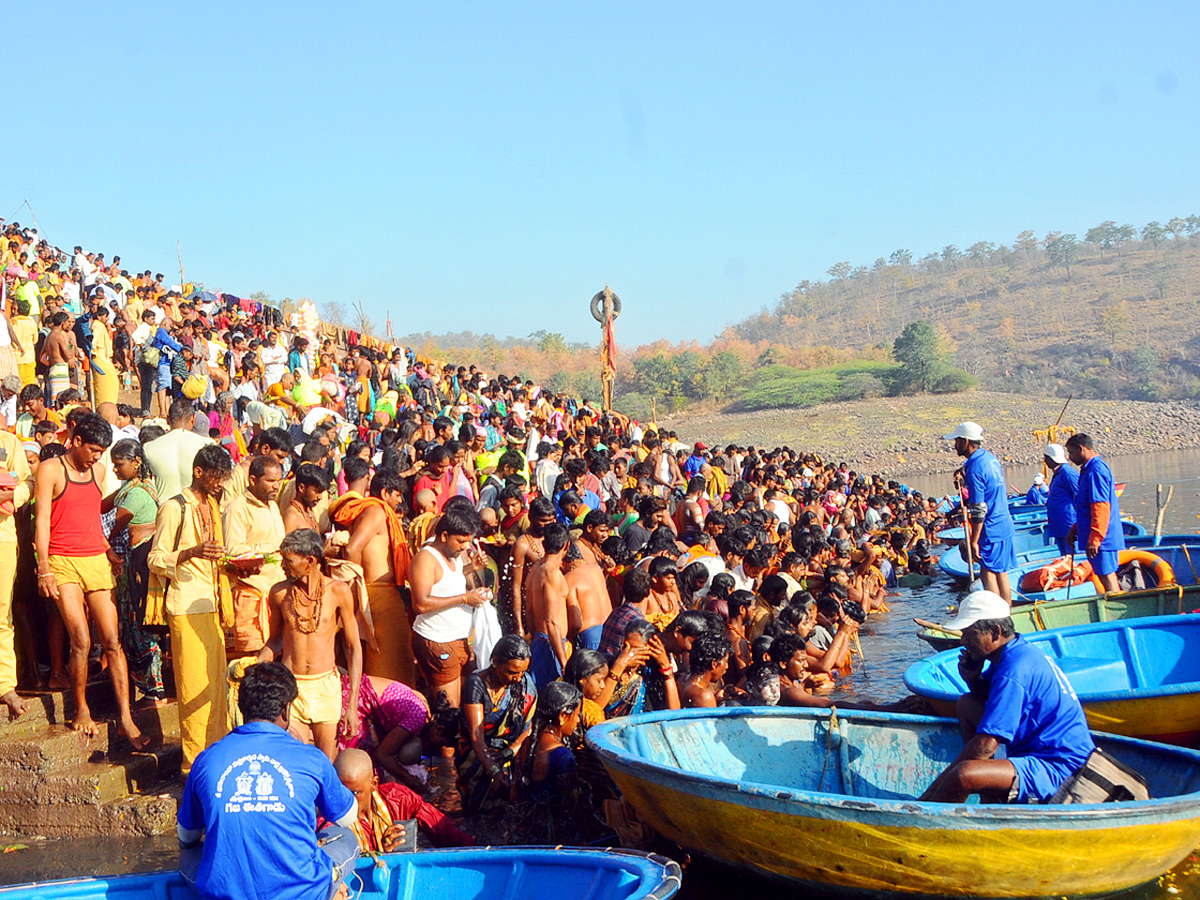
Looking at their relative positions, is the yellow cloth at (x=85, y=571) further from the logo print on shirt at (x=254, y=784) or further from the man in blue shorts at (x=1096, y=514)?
the man in blue shorts at (x=1096, y=514)

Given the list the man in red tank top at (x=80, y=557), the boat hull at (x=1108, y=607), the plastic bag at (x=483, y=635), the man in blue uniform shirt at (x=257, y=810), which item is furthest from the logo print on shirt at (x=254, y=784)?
the boat hull at (x=1108, y=607)

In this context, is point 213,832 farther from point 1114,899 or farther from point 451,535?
point 1114,899

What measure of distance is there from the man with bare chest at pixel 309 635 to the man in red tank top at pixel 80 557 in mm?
1330

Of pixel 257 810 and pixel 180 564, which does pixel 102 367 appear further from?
pixel 257 810

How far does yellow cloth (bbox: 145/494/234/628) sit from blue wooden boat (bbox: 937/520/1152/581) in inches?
391

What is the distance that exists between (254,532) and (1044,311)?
4207 inches

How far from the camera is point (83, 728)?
623cm

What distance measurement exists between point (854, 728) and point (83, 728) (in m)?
4.58

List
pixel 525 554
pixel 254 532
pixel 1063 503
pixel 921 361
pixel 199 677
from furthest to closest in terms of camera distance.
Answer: pixel 921 361 → pixel 1063 503 → pixel 525 554 → pixel 254 532 → pixel 199 677

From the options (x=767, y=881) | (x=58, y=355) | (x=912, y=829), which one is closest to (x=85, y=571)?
(x=767, y=881)

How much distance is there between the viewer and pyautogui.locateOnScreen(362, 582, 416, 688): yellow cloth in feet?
22.9

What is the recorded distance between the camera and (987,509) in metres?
9.46

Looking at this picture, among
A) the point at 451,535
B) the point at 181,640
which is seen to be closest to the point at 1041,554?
the point at 451,535

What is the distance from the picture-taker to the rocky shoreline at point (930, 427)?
46.8 metres
